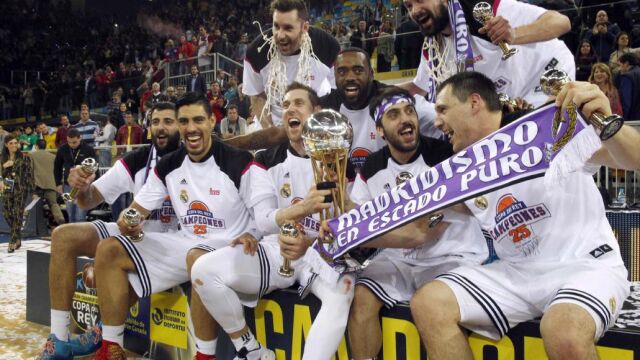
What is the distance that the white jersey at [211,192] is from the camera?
325 cm

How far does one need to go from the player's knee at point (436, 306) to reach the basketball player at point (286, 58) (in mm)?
1940

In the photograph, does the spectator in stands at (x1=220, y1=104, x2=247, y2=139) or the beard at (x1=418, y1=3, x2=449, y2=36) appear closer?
the beard at (x1=418, y1=3, x2=449, y2=36)

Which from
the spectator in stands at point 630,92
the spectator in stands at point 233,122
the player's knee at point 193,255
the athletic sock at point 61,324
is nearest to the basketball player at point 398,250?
the player's knee at point 193,255

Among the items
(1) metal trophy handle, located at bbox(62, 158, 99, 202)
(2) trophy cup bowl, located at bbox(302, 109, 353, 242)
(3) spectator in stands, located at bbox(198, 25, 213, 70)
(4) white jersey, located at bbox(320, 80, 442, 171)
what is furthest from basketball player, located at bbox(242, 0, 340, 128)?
(3) spectator in stands, located at bbox(198, 25, 213, 70)

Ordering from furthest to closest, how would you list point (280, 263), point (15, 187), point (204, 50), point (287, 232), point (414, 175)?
point (204, 50) → point (15, 187) → point (280, 263) → point (414, 175) → point (287, 232)

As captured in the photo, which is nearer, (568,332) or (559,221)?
(568,332)

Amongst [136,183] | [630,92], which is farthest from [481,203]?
[630,92]

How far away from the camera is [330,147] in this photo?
2.32 metres

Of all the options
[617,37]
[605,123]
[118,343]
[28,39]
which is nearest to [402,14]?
[617,37]

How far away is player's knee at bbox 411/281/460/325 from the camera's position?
2090 mm

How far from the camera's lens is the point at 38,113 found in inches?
675

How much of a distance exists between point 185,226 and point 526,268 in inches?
74.6

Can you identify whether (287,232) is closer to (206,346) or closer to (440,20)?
(206,346)

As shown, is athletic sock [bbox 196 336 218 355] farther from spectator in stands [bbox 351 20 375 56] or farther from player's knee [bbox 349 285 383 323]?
spectator in stands [bbox 351 20 375 56]
